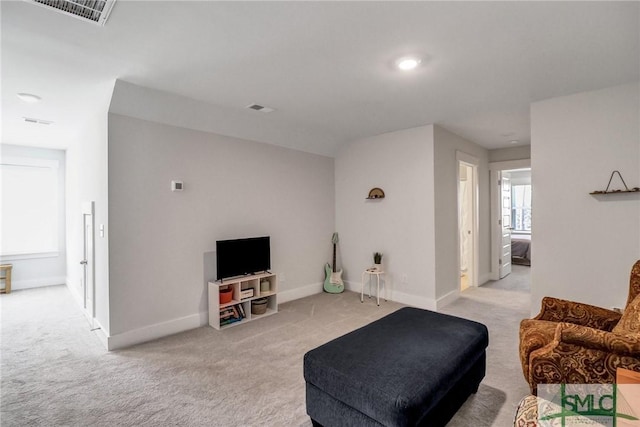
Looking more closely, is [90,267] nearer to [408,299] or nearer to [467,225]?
[408,299]

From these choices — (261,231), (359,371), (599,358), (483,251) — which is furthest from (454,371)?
(483,251)

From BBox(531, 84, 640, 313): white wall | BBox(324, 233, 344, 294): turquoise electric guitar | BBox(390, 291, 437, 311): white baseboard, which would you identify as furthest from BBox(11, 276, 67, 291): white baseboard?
BBox(531, 84, 640, 313): white wall

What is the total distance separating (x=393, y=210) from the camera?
4.65 meters

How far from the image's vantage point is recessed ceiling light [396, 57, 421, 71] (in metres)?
2.42

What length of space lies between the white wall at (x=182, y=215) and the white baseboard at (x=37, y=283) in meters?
3.92

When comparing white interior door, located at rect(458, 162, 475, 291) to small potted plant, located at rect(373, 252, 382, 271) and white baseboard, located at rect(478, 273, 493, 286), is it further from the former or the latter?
small potted plant, located at rect(373, 252, 382, 271)

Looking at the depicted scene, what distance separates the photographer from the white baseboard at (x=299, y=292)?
4602 mm

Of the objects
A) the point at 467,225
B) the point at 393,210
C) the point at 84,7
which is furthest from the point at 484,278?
the point at 84,7

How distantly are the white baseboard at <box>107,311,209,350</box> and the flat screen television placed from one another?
558 millimetres

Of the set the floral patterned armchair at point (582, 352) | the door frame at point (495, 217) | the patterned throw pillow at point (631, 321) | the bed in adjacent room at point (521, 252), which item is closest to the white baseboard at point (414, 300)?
the floral patterned armchair at point (582, 352)

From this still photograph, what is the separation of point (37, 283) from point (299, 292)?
480 centimetres

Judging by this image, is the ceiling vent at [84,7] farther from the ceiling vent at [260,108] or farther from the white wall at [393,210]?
the white wall at [393,210]

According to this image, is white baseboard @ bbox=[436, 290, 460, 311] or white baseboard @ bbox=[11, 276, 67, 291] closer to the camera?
white baseboard @ bbox=[436, 290, 460, 311]

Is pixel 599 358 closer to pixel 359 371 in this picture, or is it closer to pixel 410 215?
pixel 359 371
